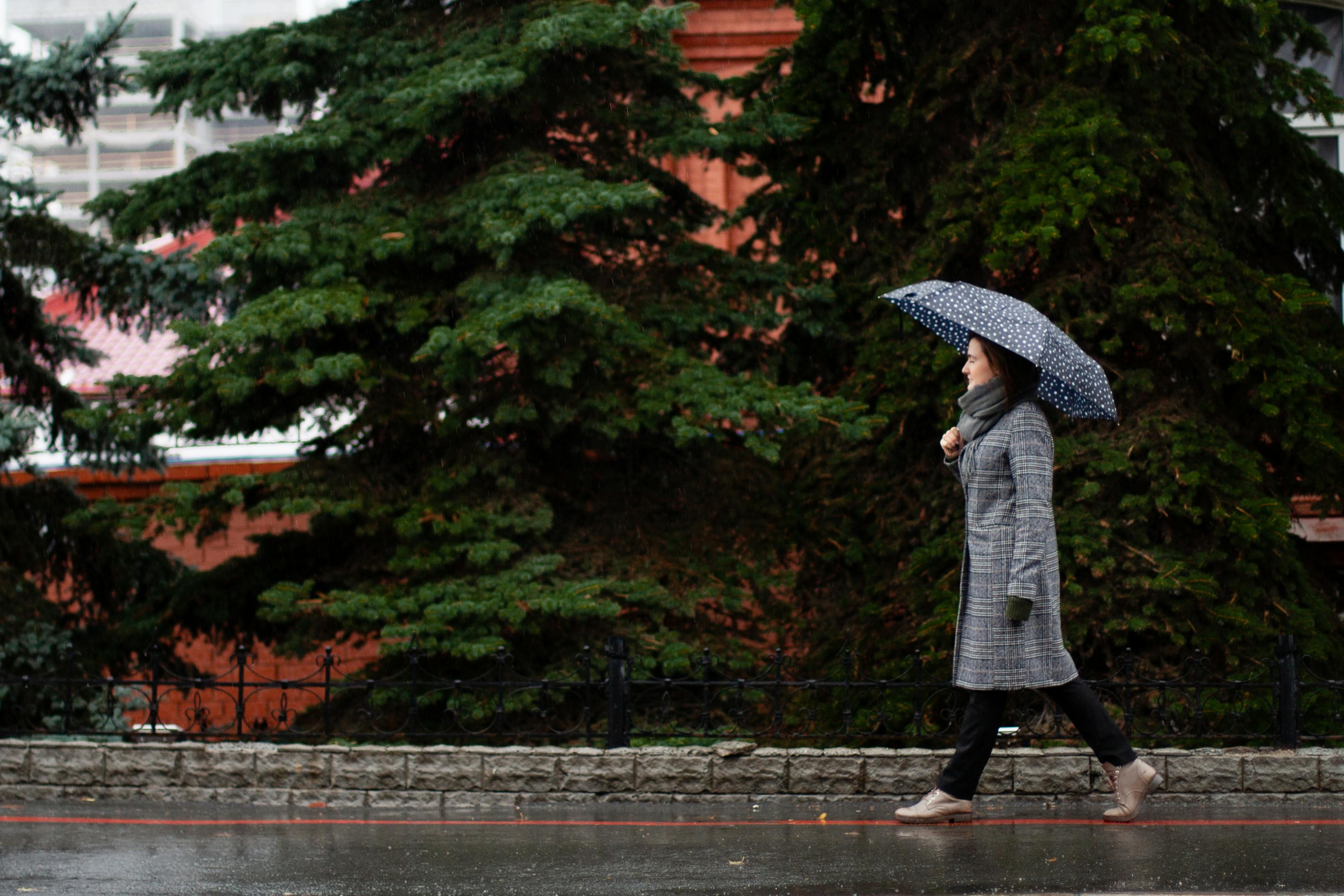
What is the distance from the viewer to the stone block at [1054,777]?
7211mm

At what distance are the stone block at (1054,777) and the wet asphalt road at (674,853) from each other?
0.15 meters

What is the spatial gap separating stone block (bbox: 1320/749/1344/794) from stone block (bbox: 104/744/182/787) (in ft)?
20.0

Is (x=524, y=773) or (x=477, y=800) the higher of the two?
(x=524, y=773)

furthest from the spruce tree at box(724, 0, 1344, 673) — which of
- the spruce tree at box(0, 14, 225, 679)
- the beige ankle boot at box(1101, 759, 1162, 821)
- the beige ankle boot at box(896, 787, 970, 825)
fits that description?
the spruce tree at box(0, 14, 225, 679)

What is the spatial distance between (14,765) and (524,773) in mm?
2950

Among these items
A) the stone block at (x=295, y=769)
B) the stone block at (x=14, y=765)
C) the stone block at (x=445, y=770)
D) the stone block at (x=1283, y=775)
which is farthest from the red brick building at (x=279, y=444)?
the stone block at (x=1283, y=775)

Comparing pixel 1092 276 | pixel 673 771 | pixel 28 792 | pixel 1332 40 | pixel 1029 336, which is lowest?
pixel 28 792

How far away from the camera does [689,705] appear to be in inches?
381

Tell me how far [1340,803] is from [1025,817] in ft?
5.92

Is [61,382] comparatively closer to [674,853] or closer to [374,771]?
[374,771]

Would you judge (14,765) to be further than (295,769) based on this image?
Yes

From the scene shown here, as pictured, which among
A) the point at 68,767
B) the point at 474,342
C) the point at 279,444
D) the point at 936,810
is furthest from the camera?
the point at 279,444

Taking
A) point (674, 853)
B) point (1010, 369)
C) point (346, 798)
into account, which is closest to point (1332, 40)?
point (1010, 369)

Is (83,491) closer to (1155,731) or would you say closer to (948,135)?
(948,135)
